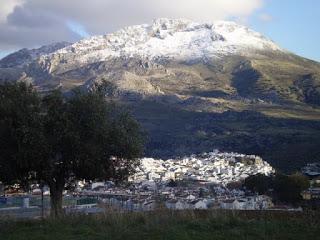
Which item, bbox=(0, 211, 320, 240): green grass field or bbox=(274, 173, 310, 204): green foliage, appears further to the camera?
bbox=(274, 173, 310, 204): green foliage

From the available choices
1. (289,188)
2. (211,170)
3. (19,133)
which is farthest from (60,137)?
(211,170)

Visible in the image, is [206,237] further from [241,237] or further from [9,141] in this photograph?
[9,141]

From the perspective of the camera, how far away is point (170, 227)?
41.7 ft

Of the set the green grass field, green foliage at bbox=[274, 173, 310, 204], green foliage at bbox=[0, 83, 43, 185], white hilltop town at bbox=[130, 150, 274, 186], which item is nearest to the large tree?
green foliage at bbox=[0, 83, 43, 185]

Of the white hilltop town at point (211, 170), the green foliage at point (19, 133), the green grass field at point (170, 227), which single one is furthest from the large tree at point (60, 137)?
the white hilltop town at point (211, 170)

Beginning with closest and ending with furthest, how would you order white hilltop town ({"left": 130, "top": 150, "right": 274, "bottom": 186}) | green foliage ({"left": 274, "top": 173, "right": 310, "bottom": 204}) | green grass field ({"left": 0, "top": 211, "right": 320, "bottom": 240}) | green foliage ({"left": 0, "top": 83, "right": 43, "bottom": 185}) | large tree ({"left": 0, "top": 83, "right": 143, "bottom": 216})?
green grass field ({"left": 0, "top": 211, "right": 320, "bottom": 240}) < green foliage ({"left": 0, "top": 83, "right": 43, "bottom": 185}) < large tree ({"left": 0, "top": 83, "right": 143, "bottom": 216}) < green foliage ({"left": 274, "top": 173, "right": 310, "bottom": 204}) < white hilltop town ({"left": 130, "top": 150, "right": 274, "bottom": 186})

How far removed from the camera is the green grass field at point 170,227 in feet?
39.1

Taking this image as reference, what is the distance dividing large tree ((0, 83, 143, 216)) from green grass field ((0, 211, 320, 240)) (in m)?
4.74

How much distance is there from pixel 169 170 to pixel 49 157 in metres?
73.3

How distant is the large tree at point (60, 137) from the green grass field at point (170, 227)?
186 inches

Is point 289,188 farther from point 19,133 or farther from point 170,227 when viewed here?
point 170,227

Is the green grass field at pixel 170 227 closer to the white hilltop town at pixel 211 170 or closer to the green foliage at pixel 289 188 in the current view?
the green foliage at pixel 289 188

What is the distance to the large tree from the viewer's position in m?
18.6

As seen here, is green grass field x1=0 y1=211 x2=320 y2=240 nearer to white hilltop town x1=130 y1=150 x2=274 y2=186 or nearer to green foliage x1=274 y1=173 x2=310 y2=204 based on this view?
green foliage x1=274 y1=173 x2=310 y2=204
